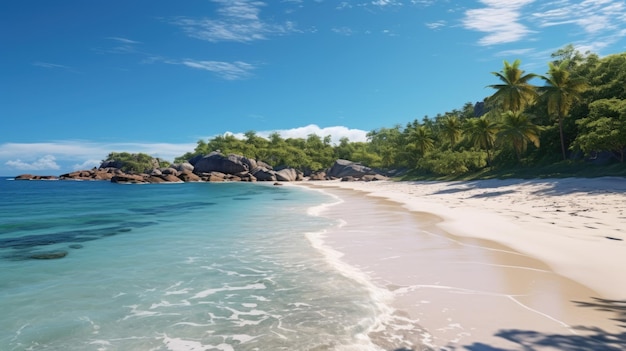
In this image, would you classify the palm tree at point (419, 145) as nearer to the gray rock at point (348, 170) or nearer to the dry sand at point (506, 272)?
the gray rock at point (348, 170)

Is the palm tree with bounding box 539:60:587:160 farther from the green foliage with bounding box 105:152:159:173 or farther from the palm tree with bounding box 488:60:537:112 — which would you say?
the green foliage with bounding box 105:152:159:173

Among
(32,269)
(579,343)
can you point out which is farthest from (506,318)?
(32,269)

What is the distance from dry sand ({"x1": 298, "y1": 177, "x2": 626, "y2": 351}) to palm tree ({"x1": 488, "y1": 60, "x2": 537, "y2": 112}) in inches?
1007

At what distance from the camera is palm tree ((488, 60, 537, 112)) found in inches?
1527

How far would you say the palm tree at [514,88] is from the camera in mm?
38781

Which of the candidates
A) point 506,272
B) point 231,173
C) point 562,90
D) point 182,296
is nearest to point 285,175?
point 231,173

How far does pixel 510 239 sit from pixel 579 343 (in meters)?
7.21

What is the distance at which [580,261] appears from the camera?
8.10 m

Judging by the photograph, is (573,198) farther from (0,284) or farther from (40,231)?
(40,231)

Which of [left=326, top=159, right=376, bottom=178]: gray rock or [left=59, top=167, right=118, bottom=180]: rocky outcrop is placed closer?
[left=326, top=159, right=376, bottom=178]: gray rock

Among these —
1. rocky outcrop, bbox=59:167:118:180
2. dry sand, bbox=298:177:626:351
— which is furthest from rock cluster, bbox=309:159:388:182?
rocky outcrop, bbox=59:167:118:180

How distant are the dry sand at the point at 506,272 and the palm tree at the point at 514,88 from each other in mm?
25572

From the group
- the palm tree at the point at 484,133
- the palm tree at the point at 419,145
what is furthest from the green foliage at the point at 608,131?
the palm tree at the point at 419,145

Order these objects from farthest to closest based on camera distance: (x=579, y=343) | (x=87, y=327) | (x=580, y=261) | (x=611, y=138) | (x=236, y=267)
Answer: (x=611, y=138)
(x=236, y=267)
(x=580, y=261)
(x=87, y=327)
(x=579, y=343)
